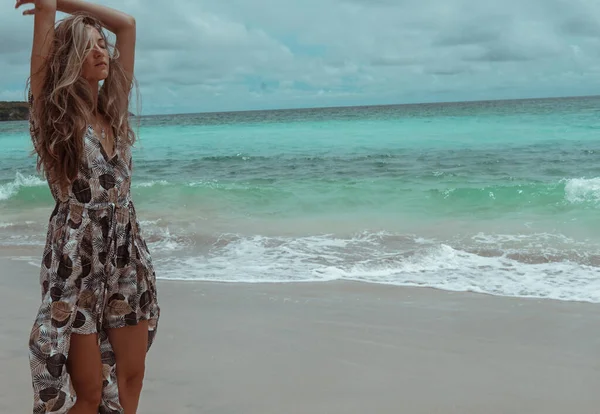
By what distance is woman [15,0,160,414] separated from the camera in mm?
2154

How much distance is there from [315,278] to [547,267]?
2334 mm

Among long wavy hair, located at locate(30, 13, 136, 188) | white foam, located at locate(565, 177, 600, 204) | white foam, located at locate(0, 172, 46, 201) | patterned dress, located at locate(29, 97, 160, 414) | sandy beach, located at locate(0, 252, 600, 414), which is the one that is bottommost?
white foam, located at locate(0, 172, 46, 201)

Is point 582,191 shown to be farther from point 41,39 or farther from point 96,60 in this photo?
point 41,39

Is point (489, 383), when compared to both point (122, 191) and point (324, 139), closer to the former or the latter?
point (122, 191)

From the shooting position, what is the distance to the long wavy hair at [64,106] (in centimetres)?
214

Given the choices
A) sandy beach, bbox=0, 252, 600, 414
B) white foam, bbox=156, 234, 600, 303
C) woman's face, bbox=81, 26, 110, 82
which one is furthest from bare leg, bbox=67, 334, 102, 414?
white foam, bbox=156, 234, 600, 303

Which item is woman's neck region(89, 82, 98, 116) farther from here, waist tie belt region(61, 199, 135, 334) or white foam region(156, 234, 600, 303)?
white foam region(156, 234, 600, 303)

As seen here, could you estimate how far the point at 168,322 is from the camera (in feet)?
16.0

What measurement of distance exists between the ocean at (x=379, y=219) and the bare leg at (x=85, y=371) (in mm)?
1569

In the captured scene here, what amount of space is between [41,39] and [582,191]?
11.6 meters

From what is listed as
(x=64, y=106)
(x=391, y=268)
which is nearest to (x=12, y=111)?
(x=391, y=268)

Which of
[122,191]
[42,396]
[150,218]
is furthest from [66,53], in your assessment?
[150,218]

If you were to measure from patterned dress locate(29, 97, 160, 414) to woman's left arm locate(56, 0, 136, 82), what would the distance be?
0.42m

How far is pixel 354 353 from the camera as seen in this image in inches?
165
